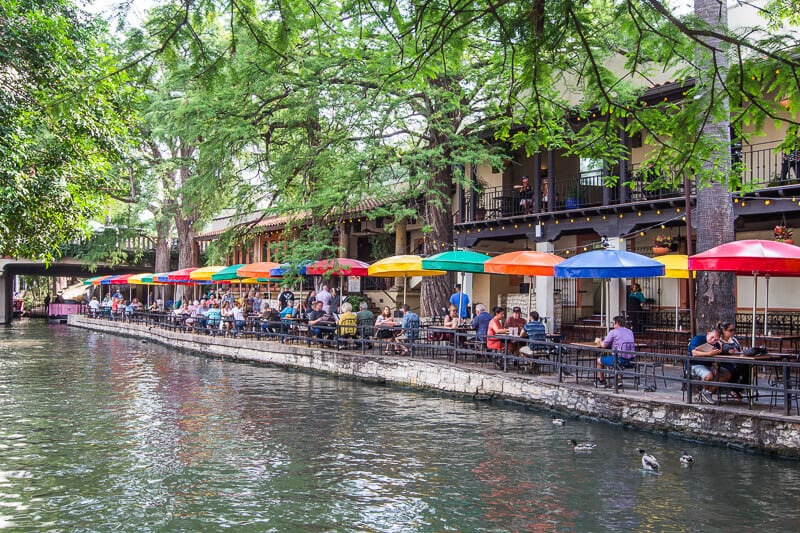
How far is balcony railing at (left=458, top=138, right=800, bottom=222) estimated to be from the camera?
16.4 m

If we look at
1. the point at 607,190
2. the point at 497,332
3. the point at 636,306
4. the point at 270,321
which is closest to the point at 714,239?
the point at 497,332

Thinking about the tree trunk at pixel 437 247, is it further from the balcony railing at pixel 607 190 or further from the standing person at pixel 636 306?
the standing person at pixel 636 306

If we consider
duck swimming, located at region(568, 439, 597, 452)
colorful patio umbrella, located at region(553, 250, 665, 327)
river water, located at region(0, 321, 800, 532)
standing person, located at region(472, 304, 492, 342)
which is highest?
colorful patio umbrella, located at region(553, 250, 665, 327)

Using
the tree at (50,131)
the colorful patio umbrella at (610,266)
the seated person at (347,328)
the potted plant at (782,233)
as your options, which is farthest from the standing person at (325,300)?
the potted plant at (782,233)

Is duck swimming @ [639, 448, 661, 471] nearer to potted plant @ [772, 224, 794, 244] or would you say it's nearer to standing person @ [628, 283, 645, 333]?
potted plant @ [772, 224, 794, 244]

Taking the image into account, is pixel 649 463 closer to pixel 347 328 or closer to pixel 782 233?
pixel 782 233

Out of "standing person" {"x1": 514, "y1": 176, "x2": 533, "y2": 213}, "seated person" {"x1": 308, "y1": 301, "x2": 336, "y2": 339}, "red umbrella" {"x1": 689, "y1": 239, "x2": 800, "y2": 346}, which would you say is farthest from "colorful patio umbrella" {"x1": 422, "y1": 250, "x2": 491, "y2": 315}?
"standing person" {"x1": 514, "y1": 176, "x2": 533, "y2": 213}

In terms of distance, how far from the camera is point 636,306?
19.7 metres

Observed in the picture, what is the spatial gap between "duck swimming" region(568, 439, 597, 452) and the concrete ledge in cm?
133

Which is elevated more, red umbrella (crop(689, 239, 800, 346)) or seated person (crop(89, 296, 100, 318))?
red umbrella (crop(689, 239, 800, 346))

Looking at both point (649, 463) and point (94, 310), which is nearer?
point (649, 463)

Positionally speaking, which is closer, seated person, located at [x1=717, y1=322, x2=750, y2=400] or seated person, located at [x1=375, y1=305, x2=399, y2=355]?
seated person, located at [x1=717, y1=322, x2=750, y2=400]

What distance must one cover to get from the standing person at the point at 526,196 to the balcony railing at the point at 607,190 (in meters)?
0.10

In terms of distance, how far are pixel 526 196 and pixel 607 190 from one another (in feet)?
11.9
